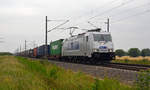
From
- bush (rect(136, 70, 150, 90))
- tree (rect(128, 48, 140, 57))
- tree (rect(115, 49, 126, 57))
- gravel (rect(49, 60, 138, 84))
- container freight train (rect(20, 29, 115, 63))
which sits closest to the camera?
bush (rect(136, 70, 150, 90))

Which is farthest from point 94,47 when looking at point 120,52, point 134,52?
point 134,52

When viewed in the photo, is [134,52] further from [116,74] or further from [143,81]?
[143,81]

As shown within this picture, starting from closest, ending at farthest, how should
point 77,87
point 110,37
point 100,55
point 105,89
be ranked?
1. point 105,89
2. point 77,87
3. point 100,55
4. point 110,37

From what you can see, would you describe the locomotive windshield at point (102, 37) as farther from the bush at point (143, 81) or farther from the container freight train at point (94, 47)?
the bush at point (143, 81)

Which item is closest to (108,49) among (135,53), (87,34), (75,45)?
(87,34)

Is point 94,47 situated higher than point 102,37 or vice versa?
point 102,37

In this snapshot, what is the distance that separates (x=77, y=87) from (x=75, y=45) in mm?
18276

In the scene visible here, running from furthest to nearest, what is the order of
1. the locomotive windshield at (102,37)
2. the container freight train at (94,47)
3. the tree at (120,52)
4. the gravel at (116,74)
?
the tree at (120,52)
the locomotive windshield at (102,37)
the container freight train at (94,47)
the gravel at (116,74)

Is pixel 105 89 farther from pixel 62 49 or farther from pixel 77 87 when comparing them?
pixel 62 49

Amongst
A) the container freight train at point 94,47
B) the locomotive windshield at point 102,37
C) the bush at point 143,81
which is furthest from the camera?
the locomotive windshield at point 102,37

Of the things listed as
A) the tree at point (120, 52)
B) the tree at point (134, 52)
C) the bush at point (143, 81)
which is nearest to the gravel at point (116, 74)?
the bush at point (143, 81)

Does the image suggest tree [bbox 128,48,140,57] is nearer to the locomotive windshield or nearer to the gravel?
the locomotive windshield

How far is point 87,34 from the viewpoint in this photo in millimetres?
20891

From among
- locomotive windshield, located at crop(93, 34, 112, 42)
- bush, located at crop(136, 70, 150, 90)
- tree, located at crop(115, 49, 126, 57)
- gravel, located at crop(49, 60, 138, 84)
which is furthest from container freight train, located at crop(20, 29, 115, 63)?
tree, located at crop(115, 49, 126, 57)
